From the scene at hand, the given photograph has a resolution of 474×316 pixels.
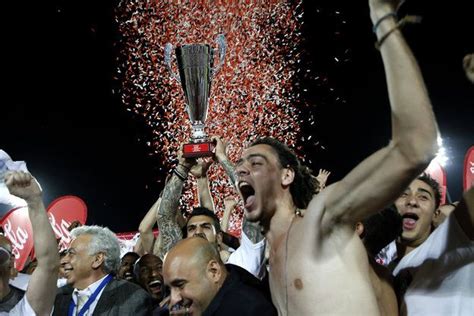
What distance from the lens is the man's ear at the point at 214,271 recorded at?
11.5 ft

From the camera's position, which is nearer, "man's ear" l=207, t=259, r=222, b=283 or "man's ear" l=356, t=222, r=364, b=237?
"man's ear" l=207, t=259, r=222, b=283

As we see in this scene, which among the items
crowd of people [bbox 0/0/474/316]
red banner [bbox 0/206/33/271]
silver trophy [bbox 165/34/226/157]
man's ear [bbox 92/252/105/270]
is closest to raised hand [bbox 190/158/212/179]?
silver trophy [bbox 165/34/226/157]

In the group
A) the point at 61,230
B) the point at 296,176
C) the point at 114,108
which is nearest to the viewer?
the point at 296,176

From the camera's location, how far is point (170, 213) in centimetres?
571

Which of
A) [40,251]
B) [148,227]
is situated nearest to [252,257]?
[40,251]

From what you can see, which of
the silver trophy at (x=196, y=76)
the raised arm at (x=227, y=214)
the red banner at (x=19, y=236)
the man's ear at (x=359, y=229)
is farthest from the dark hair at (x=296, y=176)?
the red banner at (x=19, y=236)

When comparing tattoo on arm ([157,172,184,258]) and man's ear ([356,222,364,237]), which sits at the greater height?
man's ear ([356,222,364,237])

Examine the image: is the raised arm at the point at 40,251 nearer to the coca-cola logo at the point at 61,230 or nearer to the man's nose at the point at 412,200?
the man's nose at the point at 412,200

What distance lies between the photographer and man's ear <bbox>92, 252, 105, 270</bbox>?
5.15 m

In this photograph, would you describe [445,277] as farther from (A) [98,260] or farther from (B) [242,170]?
(A) [98,260]

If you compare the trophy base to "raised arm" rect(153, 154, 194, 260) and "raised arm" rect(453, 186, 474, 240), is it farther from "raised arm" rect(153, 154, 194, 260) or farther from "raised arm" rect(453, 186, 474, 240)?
"raised arm" rect(453, 186, 474, 240)

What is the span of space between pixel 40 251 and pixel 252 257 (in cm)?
128

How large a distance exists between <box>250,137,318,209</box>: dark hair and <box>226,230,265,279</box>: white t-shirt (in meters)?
0.80

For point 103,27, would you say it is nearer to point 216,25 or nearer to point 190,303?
point 216,25
